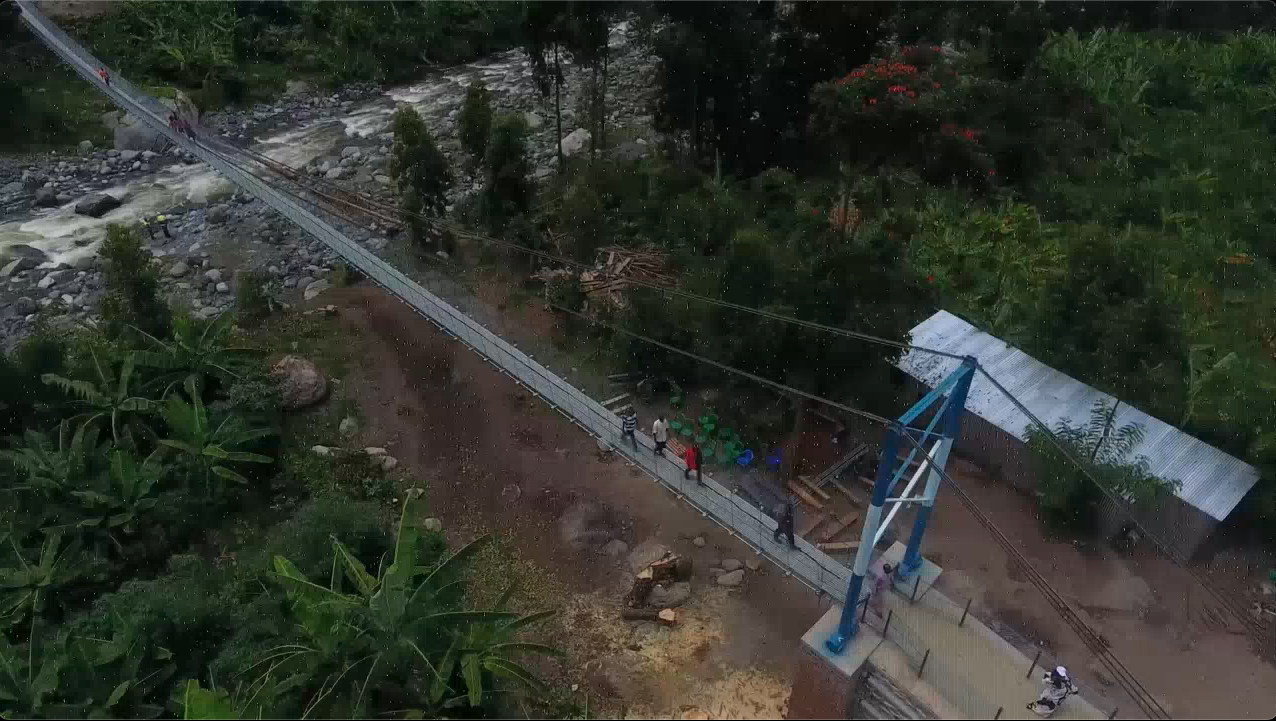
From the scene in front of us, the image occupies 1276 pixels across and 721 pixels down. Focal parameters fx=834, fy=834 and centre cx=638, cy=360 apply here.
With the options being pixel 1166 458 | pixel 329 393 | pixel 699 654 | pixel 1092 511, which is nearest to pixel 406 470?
pixel 329 393

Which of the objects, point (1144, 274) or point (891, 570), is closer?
point (891, 570)

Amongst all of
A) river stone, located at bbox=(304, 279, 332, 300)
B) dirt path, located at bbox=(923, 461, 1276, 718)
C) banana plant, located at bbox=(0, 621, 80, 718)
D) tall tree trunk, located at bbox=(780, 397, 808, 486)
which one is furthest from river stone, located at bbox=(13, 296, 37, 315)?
dirt path, located at bbox=(923, 461, 1276, 718)

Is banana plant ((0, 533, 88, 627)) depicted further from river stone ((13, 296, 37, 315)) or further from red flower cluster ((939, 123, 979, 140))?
red flower cluster ((939, 123, 979, 140))

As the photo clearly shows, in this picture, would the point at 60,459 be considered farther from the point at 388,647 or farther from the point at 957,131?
the point at 957,131

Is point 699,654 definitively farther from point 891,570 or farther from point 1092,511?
point 1092,511

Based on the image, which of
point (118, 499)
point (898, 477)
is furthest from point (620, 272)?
point (118, 499)

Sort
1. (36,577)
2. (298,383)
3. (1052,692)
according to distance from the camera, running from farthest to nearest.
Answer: (298,383) → (36,577) → (1052,692)
